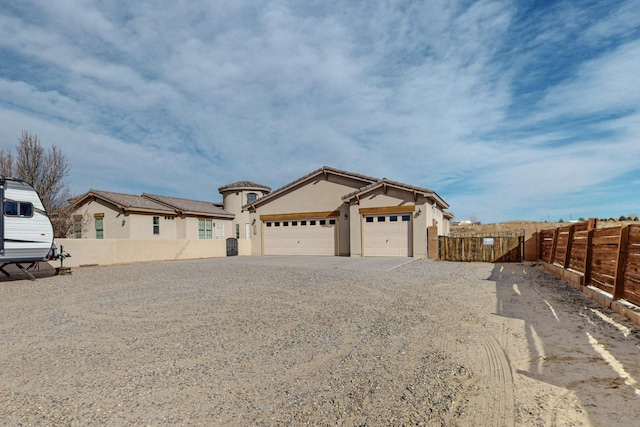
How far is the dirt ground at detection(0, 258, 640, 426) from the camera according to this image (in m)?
3.27

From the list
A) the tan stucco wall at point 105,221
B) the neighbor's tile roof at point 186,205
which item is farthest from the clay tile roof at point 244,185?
the tan stucco wall at point 105,221

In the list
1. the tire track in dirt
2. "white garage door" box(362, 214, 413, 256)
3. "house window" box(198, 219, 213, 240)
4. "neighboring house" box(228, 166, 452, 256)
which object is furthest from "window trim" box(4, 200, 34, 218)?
"white garage door" box(362, 214, 413, 256)

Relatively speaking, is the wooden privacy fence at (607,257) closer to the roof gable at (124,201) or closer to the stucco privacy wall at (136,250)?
the stucco privacy wall at (136,250)

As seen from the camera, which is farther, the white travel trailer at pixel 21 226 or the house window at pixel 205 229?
the house window at pixel 205 229

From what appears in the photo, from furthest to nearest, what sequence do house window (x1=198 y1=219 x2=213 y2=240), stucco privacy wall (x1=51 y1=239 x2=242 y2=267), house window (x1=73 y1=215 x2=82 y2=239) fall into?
house window (x1=198 y1=219 x2=213 y2=240), house window (x1=73 y1=215 x2=82 y2=239), stucco privacy wall (x1=51 y1=239 x2=242 y2=267)

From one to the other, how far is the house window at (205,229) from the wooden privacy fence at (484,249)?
19.1 metres

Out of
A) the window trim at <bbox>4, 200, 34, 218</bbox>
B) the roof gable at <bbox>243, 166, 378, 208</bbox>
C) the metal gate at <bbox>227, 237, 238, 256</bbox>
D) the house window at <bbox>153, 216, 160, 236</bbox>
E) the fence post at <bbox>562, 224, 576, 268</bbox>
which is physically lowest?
the metal gate at <bbox>227, 237, 238, 256</bbox>

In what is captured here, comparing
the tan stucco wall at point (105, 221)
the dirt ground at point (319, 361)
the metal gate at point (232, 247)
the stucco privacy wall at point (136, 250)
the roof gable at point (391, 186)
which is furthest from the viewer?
the metal gate at point (232, 247)

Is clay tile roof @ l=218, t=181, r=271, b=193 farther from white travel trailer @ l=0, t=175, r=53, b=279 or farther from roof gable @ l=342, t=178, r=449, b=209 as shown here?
white travel trailer @ l=0, t=175, r=53, b=279

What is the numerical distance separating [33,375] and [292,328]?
3.55 m

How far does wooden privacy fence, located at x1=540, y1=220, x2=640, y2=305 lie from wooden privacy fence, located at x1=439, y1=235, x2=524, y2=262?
637cm

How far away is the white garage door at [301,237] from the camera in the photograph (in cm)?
2322

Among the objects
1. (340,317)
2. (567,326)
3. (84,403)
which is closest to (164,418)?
(84,403)

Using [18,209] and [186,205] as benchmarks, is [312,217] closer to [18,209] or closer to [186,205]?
[186,205]
